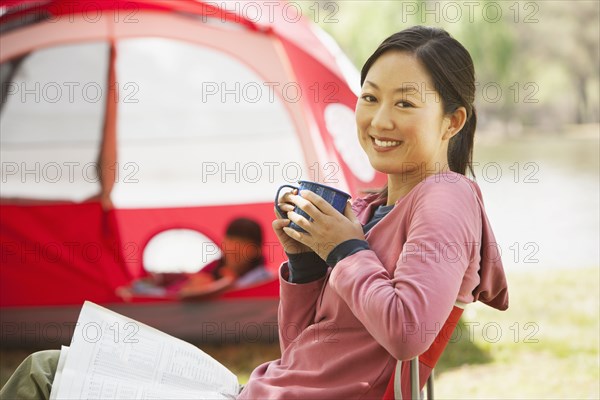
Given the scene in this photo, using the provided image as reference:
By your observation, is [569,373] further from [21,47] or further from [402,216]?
[21,47]

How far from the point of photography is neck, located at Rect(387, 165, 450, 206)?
4.68 ft

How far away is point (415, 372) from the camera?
133 cm

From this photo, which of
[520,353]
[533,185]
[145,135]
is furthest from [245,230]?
[533,185]

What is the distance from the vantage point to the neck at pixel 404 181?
1428mm

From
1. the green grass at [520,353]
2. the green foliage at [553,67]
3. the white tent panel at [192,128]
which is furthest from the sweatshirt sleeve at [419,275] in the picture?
the green foliage at [553,67]

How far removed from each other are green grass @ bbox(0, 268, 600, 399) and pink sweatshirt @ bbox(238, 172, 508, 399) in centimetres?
167

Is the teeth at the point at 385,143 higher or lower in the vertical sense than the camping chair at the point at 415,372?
higher

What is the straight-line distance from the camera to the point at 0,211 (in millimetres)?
3562

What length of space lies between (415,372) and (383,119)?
1.35 feet

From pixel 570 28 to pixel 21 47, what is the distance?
64.6 ft

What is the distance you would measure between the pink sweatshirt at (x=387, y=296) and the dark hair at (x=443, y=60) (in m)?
0.14

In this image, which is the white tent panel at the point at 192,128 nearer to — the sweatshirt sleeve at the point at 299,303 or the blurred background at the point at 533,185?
the blurred background at the point at 533,185

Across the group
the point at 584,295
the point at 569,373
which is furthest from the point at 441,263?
the point at 584,295

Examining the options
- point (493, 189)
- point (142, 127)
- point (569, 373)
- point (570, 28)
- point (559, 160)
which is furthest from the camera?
point (570, 28)
